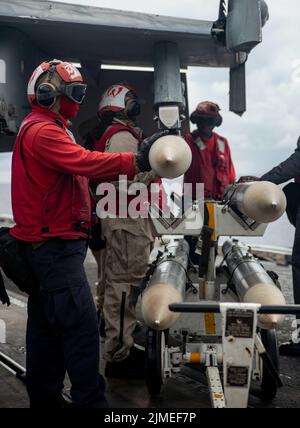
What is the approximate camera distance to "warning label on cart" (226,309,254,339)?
2.62 metres

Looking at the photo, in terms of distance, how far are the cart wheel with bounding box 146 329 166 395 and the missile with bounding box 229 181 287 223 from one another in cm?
106

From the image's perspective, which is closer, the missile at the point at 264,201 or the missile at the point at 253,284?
the missile at the point at 253,284

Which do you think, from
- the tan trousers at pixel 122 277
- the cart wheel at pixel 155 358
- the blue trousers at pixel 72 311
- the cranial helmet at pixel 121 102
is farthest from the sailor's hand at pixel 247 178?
the blue trousers at pixel 72 311

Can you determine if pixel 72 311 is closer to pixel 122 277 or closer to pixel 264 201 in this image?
pixel 264 201

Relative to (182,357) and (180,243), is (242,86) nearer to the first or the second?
(180,243)

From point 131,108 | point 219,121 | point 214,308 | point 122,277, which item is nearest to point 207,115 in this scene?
point 219,121

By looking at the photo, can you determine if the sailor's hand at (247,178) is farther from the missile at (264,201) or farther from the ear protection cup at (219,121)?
the ear protection cup at (219,121)

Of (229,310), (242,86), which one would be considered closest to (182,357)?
(229,310)

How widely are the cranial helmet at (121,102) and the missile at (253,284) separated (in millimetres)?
1434

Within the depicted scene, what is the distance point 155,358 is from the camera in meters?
3.82

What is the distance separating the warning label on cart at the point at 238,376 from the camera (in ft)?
8.85

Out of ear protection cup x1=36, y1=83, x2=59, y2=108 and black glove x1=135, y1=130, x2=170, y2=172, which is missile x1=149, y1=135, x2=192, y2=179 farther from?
ear protection cup x1=36, y1=83, x2=59, y2=108

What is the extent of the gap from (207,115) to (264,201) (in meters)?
3.05
